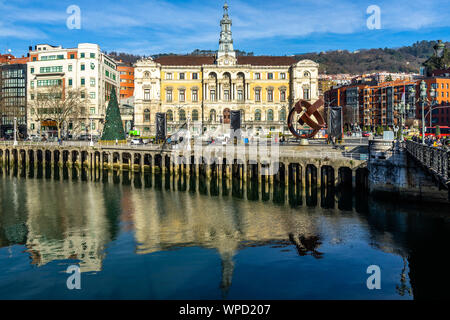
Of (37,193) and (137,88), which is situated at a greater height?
(137,88)

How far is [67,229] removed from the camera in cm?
3444

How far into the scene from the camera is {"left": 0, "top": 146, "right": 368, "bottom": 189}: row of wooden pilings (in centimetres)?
5219

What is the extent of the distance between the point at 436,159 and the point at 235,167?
3776 cm

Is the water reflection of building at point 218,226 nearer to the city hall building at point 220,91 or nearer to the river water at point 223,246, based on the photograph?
the river water at point 223,246

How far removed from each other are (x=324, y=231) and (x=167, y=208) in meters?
17.2

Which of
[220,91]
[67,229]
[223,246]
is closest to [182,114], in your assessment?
[220,91]

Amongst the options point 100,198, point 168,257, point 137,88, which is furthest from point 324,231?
point 137,88

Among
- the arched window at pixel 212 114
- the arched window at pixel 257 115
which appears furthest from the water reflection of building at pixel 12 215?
the arched window at pixel 257 115

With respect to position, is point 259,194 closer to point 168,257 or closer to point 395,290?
point 168,257

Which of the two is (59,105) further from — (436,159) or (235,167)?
(436,159)

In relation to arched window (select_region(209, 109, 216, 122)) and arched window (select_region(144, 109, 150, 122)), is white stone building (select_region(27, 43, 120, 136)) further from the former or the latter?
arched window (select_region(209, 109, 216, 122))

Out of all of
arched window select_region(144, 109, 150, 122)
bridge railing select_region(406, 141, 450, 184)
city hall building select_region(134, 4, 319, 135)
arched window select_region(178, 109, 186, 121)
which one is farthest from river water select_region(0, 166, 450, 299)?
arched window select_region(178, 109, 186, 121)

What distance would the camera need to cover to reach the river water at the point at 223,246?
2244cm

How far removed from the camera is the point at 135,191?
54188 millimetres
